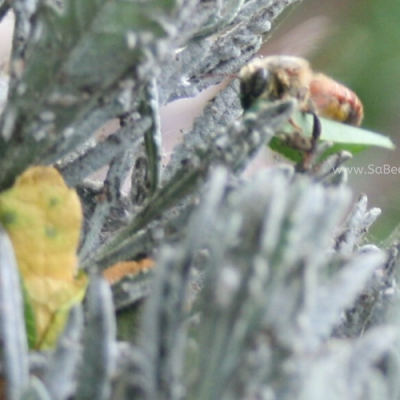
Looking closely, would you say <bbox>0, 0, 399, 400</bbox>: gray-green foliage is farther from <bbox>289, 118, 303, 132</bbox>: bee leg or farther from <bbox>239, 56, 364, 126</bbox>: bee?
<bbox>239, 56, 364, 126</bbox>: bee

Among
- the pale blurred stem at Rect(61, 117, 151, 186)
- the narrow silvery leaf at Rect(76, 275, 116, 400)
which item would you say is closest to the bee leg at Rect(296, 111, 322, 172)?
the pale blurred stem at Rect(61, 117, 151, 186)

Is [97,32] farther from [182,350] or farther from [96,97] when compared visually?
[182,350]

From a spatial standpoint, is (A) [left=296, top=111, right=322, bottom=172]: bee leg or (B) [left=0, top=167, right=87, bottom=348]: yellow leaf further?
(A) [left=296, top=111, right=322, bottom=172]: bee leg

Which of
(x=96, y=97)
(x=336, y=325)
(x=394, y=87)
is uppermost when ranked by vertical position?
(x=96, y=97)

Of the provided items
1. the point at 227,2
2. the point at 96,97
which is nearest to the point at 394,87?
the point at 227,2

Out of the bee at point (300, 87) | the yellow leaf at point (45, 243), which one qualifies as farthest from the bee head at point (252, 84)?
the yellow leaf at point (45, 243)

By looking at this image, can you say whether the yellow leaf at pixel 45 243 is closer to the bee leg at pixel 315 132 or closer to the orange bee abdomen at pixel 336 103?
the bee leg at pixel 315 132

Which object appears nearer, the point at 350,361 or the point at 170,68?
the point at 350,361
